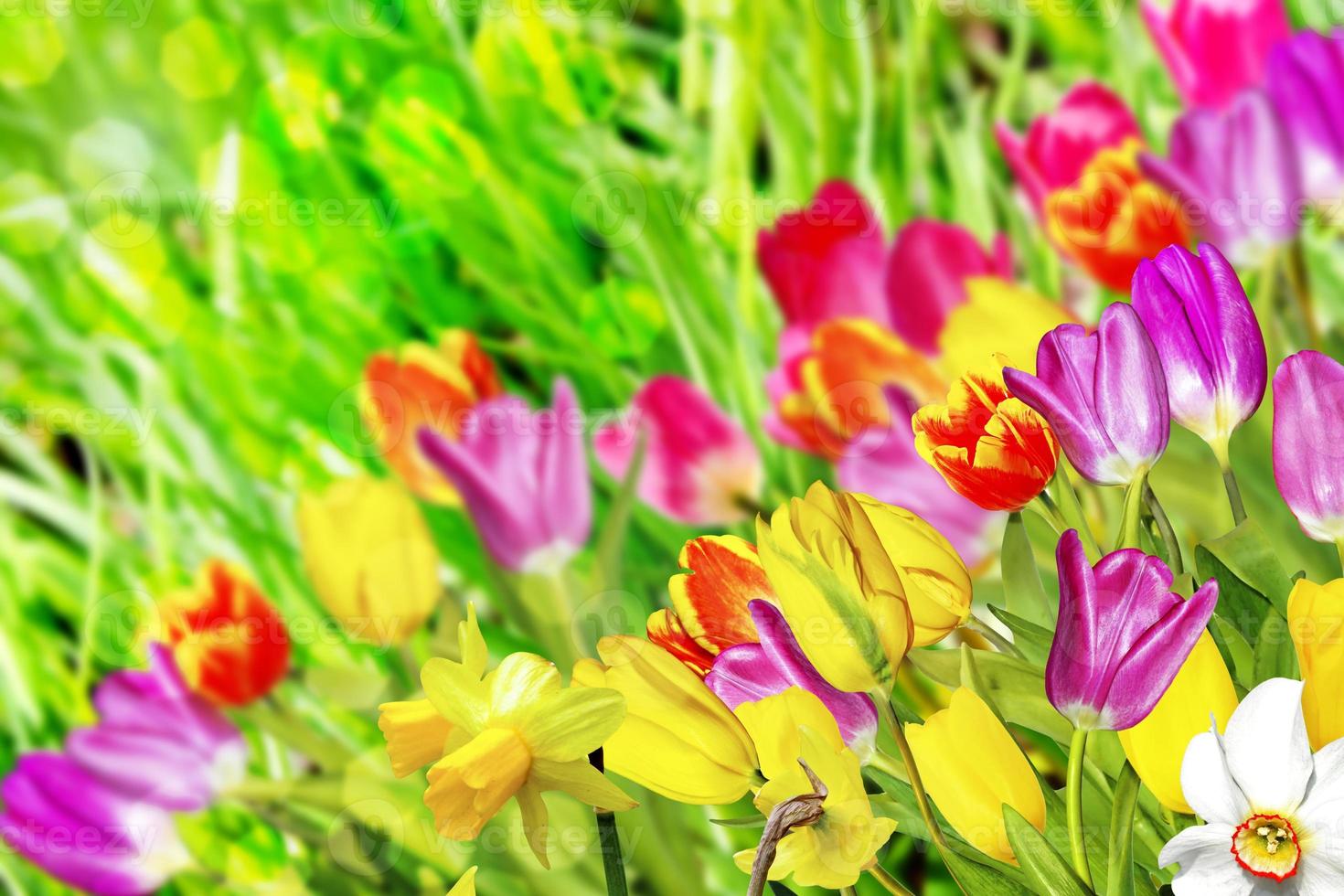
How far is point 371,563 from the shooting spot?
1.17ft

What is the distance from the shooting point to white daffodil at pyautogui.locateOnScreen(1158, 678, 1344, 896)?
5.7 inches

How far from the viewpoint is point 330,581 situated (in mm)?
353

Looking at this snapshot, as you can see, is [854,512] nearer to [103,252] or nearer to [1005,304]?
[1005,304]

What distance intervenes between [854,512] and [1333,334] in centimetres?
31

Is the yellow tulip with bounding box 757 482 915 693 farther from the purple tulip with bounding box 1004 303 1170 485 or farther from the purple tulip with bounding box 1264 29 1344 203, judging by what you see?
the purple tulip with bounding box 1264 29 1344 203

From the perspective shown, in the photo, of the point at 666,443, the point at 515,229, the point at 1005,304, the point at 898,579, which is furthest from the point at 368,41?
the point at 898,579

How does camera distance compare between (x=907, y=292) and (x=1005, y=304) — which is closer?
(x=1005, y=304)

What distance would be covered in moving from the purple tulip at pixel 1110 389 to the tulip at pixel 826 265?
27 cm

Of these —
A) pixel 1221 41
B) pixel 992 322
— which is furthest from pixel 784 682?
pixel 1221 41

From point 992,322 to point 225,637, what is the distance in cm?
30

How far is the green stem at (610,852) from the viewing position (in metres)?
0.17

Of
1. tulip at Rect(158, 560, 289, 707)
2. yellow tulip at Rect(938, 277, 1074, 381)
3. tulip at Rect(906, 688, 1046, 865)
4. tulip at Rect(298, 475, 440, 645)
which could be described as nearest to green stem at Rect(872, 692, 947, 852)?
tulip at Rect(906, 688, 1046, 865)

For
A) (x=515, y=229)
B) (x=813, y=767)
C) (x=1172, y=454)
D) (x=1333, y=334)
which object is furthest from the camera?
(x=515, y=229)

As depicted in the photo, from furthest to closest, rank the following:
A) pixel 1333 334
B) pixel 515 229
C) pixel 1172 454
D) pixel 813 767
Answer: pixel 515 229 < pixel 1333 334 < pixel 1172 454 < pixel 813 767
